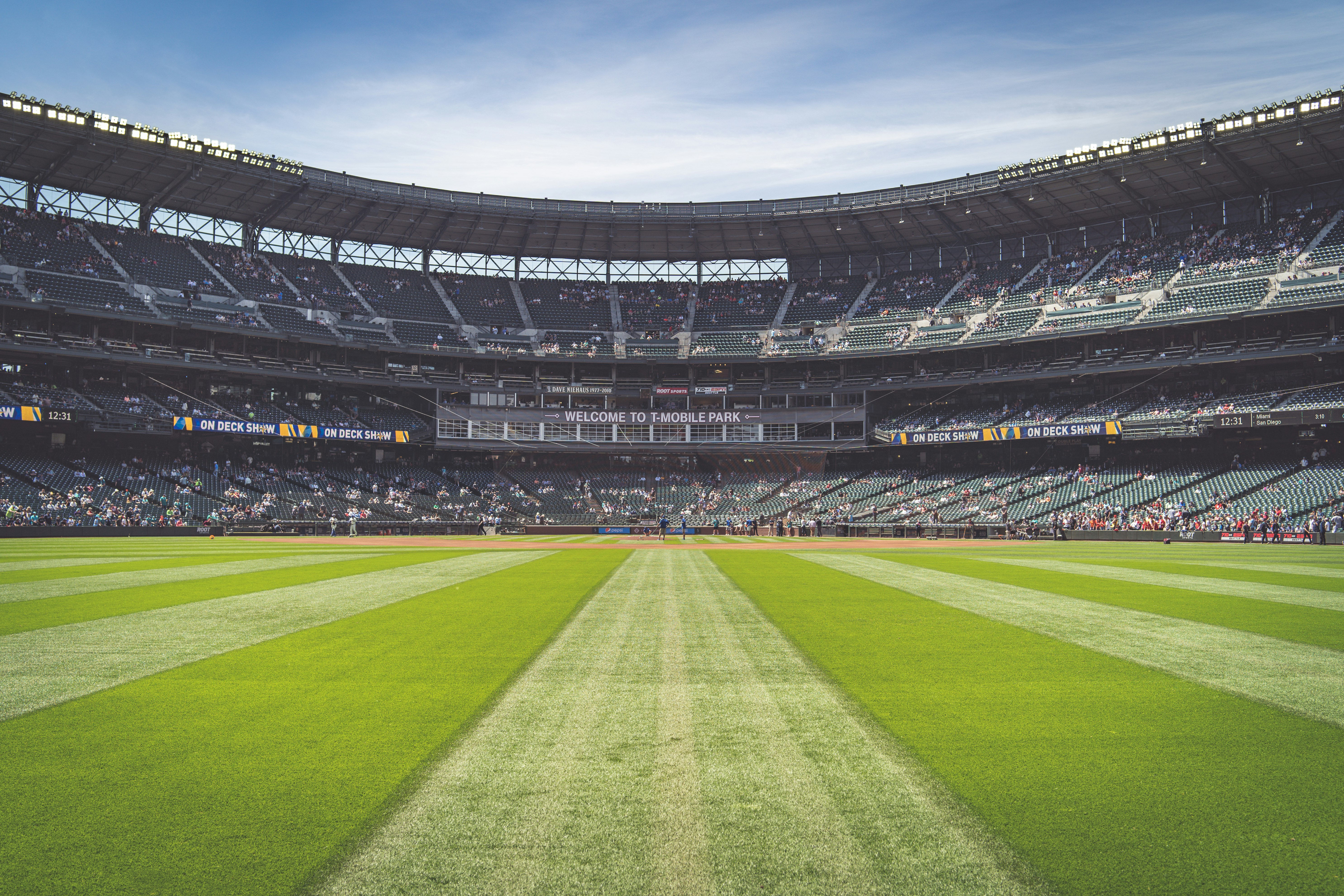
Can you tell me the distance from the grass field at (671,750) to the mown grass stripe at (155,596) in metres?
0.19

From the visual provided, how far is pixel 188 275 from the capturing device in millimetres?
62531

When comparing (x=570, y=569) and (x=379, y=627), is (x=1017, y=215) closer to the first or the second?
(x=570, y=569)

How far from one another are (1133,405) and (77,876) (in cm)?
6389

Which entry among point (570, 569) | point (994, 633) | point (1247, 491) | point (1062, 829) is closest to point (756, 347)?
point (1247, 491)

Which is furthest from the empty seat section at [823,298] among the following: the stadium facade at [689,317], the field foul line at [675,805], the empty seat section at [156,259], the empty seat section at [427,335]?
the field foul line at [675,805]

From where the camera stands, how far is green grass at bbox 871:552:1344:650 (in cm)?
1000

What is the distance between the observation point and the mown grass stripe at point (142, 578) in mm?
13984

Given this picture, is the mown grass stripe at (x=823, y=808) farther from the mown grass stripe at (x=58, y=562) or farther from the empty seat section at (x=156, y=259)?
the empty seat section at (x=156, y=259)

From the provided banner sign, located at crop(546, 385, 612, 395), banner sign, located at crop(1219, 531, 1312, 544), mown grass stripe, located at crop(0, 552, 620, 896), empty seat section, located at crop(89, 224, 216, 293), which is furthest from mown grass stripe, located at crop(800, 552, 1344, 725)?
empty seat section, located at crop(89, 224, 216, 293)

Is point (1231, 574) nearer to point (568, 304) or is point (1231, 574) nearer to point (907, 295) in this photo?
point (907, 295)

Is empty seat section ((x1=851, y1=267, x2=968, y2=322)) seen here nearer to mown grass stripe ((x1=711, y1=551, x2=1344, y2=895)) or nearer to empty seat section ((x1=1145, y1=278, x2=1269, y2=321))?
empty seat section ((x1=1145, y1=278, x2=1269, y2=321))

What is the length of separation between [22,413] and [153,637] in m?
51.5

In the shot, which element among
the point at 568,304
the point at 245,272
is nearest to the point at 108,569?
the point at 245,272

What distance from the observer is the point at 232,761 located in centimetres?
507
